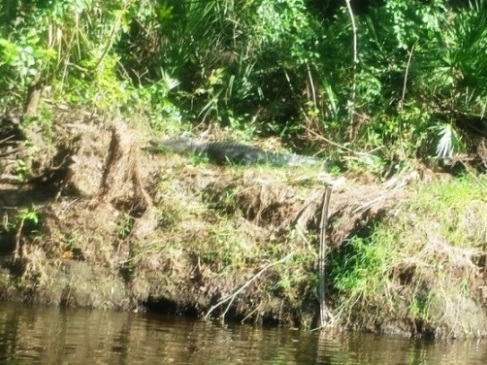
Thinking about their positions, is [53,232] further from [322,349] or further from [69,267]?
[322,349]

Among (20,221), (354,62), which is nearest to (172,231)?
(20,221)

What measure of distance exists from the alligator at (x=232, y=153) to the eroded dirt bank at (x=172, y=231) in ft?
1.20

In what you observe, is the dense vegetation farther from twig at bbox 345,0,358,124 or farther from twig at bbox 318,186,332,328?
twig at bbox 318,186,332,328

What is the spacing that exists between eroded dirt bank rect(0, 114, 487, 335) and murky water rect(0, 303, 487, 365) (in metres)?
0.40

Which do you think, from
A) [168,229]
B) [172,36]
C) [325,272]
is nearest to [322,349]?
[325,272]

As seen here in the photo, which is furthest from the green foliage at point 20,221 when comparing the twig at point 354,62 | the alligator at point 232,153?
the twig at point 354,62

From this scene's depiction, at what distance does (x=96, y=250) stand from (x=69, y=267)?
36 centimetres

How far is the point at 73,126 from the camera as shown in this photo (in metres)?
12.4

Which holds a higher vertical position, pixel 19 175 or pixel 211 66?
pixel 211 66

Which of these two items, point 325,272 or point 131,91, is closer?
point 325,272

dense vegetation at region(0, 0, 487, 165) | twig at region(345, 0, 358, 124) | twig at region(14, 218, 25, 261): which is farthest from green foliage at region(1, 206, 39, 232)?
twig at region(345, 0, 358, 124)

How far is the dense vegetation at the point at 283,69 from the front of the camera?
1256 centimetres

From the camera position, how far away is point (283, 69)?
14.4m

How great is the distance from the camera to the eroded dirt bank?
10617 mm
